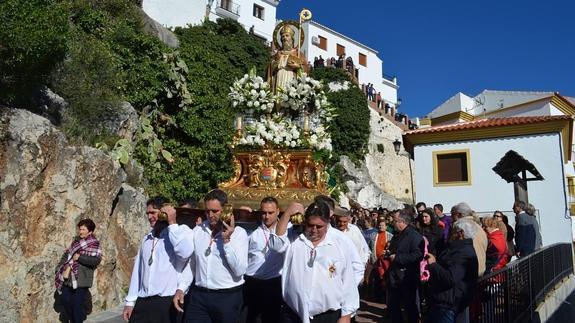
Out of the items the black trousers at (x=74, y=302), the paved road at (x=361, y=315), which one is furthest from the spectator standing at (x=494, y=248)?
the black trousers at (x=74, y=302)

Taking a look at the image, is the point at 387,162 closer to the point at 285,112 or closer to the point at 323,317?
the point at 285,112

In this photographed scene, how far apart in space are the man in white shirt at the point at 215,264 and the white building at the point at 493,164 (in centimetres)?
1295

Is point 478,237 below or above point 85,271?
above

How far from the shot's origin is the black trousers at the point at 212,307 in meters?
3.98

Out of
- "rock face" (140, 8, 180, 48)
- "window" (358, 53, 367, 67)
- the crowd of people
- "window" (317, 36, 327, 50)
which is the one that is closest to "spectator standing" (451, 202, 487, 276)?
the crowd of people

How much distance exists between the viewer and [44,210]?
754cm

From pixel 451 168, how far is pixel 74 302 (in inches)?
575

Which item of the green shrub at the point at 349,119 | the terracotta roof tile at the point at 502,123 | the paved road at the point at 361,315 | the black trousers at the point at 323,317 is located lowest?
the paved road at the point at 361,315


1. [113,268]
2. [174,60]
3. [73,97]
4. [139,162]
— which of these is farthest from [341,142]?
[113,268]

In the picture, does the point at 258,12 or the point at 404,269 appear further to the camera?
the point at 258,12

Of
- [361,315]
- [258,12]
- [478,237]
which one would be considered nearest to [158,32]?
[361,315]

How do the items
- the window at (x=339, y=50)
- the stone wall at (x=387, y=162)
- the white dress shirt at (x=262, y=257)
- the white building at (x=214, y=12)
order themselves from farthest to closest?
the window at (x=339, y=50)
the stone wall at (x=387, y=162)
the white building at (x=214, y=12)
the white dress shirt at (x=262, y=257)

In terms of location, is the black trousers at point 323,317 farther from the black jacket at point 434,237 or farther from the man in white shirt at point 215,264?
the black jacket at point 434,237

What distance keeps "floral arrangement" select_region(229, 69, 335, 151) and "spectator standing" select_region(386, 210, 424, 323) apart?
1.56 meters
